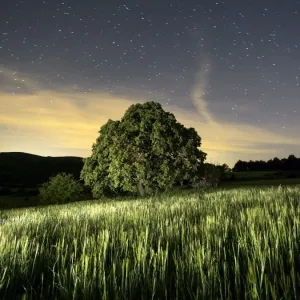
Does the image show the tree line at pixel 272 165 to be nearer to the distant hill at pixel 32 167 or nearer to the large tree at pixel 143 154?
the distant hill at pixel 32 167

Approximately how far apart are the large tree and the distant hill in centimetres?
7684

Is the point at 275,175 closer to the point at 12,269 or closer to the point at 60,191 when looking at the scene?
the point at 60,191

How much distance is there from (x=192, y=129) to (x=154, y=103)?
4.65 m

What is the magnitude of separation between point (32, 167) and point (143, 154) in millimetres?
110909

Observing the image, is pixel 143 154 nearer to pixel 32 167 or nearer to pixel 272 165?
pixel 272 165

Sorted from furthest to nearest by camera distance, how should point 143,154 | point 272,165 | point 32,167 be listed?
point 32,167
point 272,165
point 143,154

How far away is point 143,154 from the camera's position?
3038 centimetres

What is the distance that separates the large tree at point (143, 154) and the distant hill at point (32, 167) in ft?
252

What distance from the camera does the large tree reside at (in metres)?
29.8

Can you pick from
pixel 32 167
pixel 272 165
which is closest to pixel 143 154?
pixel 272 165

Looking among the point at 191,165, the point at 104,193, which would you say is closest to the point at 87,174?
the point at 104,193

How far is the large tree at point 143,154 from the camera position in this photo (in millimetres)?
29828

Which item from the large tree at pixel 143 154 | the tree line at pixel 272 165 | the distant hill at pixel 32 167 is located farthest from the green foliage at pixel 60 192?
the tree line at pixel 272 165

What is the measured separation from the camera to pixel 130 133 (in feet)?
103
